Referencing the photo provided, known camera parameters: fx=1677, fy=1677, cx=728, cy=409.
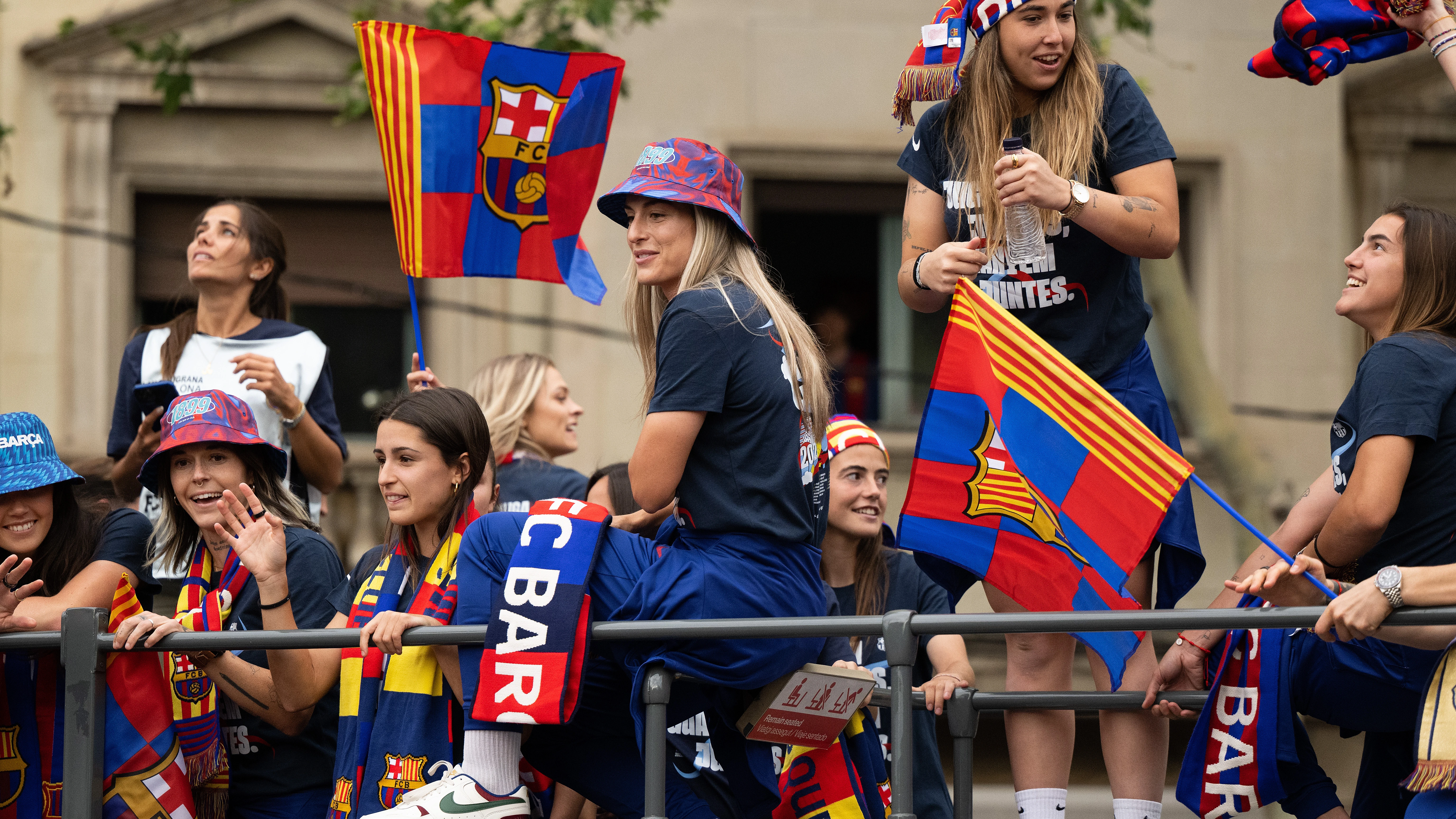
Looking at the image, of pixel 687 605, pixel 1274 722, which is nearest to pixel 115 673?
pixel 687 605

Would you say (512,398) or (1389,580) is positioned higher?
(512,398)

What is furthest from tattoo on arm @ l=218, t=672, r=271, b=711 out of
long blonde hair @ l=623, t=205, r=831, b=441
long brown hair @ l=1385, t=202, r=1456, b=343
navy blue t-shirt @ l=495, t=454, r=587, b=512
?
long brown hair @ l=1385, t=202, r=1456, b=343

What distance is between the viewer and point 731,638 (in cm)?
343

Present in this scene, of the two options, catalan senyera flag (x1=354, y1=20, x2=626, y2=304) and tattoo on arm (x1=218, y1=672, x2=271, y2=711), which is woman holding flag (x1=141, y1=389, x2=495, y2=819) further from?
catalan senyera flag (x1=354, y1=20, x2=626, y2=304)

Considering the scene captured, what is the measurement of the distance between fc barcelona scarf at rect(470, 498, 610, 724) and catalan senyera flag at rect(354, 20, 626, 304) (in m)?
1.50

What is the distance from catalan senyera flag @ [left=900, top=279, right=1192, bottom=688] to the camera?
3574 mm

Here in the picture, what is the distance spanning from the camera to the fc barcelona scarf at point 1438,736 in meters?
3.19

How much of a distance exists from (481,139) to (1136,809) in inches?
101

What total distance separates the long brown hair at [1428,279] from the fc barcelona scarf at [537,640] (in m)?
1.89

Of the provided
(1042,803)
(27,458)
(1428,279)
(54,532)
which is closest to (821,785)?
(1042,803)

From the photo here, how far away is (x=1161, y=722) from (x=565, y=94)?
7.84 ft

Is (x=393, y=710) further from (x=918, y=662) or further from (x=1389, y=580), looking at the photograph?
(x=1389, y=580)

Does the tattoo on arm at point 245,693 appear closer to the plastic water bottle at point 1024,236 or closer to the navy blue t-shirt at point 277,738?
the navy blue t-shirt at point 277,738

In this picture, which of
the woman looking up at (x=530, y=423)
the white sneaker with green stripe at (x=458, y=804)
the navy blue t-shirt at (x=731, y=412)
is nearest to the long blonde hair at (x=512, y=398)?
the woman looking up at (x=530, y=423)
